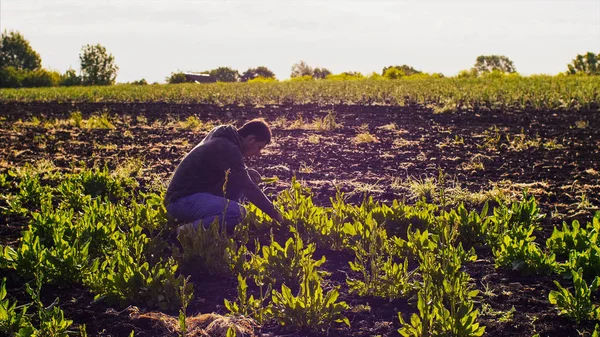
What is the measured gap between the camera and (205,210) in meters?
5.92

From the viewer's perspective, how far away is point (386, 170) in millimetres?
9047

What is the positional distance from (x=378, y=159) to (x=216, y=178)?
4.27 metres

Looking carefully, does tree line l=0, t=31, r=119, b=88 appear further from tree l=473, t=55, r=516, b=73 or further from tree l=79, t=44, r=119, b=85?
tree l=473, t=55, r=516, b=73

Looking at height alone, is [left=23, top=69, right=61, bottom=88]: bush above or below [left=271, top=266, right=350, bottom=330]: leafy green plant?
above

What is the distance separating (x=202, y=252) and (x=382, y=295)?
1.52 m

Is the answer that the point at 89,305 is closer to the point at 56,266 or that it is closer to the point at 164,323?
the point at 56,266

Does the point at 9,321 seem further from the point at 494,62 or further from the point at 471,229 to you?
the point at 494,62

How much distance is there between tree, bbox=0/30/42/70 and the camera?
266 ft

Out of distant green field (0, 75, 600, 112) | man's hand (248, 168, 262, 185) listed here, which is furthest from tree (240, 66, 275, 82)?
man's hand (248, 168, 262, 185)

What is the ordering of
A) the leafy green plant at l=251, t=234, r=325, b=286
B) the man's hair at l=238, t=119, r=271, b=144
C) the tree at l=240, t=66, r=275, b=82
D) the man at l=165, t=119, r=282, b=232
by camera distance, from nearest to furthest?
the leafy green plant at l=251, t=234, r=325, b=286 → the man at l=165, t=119, r=282, b=232 → the man's hair at l=238, t=119, r=271, b=144 → the tree at l=240, t=66, r=275, b=82

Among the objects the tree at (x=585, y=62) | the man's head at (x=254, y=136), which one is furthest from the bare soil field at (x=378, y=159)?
the tree at (x=585, y=62)

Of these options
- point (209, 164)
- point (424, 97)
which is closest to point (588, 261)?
point (209, 164)

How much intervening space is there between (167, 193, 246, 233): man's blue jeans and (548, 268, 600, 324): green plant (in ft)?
9.40

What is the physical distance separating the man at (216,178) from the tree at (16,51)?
83216 mm
